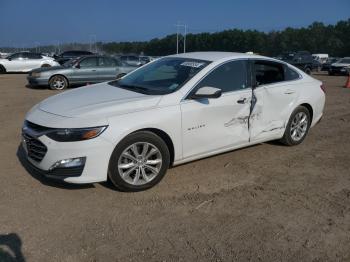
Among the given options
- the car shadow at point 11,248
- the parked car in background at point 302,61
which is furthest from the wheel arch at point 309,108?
the parked car in background at point 302,61

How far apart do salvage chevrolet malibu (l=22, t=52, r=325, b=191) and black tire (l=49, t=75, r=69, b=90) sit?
1004 cm

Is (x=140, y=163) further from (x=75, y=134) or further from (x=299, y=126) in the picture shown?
(x=299, y=126)

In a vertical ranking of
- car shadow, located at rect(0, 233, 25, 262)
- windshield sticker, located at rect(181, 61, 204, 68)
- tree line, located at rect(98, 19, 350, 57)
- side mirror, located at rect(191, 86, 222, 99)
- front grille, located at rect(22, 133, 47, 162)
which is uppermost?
tree line, located at rect(98, 19, 350, 57)

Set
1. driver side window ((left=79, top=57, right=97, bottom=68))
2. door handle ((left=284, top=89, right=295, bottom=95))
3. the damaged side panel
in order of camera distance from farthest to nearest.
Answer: driver side window ((left=79, top=57, right=97, bottom=68))
door handle ((left=284, top=89, right=295, bottom=95))
the damaged side panel

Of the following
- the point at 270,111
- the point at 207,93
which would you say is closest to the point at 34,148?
the point at 207,93

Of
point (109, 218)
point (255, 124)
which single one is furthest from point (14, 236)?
point (255, 124)

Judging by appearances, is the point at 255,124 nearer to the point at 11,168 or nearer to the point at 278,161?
the point at 278,161

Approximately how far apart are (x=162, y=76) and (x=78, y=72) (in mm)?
10744

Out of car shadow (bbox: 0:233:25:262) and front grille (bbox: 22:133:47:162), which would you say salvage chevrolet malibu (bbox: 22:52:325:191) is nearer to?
front grille (bbox: 22:133:47:162)

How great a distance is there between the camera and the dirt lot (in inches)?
133

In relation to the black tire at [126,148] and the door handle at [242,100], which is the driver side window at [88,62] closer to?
the door handle at [242,100]

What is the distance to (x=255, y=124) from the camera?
18.3 ft

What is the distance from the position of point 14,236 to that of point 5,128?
4428 millimetres

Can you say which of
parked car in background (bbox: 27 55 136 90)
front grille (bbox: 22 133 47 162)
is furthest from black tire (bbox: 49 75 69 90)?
front grille (bbox: 22 133 47 162)
